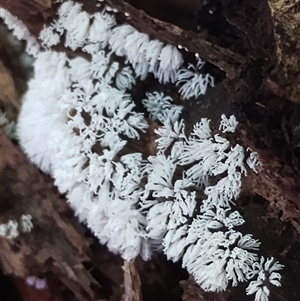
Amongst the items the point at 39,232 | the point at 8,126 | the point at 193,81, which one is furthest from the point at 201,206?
the point at 8,126

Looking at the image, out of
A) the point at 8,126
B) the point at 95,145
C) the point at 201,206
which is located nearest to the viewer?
the point at 201,206

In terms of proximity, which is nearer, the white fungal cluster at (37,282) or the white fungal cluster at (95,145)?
the white fungal cluster at (95,145)

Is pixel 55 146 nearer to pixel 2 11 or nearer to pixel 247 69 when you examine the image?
pixel 2 11

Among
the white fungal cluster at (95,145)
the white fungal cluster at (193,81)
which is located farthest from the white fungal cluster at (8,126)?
the white fungal cluster at (193,81)

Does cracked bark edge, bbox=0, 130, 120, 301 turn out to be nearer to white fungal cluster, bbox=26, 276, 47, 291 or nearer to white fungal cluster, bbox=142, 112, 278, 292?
white fungal cluster, bbox=26, 276, 47, 291

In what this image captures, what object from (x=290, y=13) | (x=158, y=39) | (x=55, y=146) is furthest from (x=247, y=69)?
(x=55, y=146)

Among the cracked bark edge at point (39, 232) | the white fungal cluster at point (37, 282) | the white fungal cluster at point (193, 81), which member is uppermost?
the white fungal cluster at point (193, 81)

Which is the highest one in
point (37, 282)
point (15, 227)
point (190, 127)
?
point (190, 127)

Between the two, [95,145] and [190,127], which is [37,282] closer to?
[95,145]

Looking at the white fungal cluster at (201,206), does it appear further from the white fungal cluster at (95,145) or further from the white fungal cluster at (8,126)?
the white fungal cluster at (8,126)
